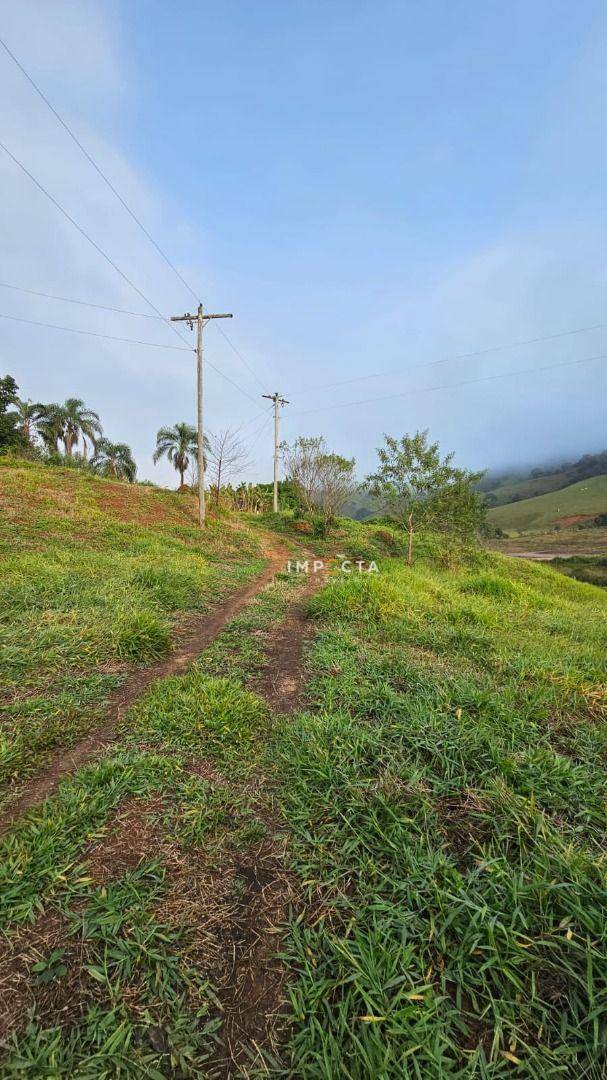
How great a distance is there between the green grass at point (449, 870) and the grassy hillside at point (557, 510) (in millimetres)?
89796

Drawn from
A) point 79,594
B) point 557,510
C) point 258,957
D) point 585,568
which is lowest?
point 585,568

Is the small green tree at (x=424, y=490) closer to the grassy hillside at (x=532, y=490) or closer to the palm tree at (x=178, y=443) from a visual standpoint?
the palm tree at (x=178, y=443)

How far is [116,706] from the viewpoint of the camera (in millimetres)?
3486

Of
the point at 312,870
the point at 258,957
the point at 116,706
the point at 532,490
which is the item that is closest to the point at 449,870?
the point at 312,870

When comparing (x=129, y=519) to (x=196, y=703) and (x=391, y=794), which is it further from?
(x=391, y=794)

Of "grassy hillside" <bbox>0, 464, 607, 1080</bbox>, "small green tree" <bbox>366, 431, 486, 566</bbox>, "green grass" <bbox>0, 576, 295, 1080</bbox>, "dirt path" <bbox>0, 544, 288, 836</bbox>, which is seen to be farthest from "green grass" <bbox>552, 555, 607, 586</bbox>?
"green grass" <bbox>0, 576, 295, 1080</bbox>

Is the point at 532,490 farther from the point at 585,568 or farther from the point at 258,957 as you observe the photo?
the point at 258,957

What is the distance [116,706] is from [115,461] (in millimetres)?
40509

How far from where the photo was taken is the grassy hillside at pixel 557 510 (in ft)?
292

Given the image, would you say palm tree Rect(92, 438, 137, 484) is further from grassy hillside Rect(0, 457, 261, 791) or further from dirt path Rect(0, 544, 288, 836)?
dirt path Rect(0, 544, 288, 836)

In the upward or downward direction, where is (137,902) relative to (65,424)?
downward

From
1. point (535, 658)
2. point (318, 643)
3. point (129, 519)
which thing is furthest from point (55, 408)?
point (535, 658)

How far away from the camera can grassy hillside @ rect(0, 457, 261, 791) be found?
3264 mm

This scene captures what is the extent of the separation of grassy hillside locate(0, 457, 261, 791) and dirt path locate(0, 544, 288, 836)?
4.7 inches
